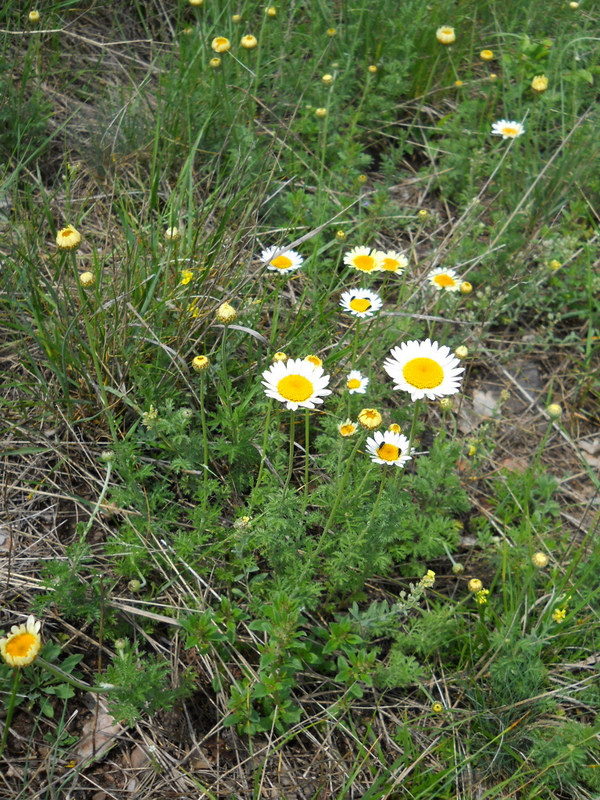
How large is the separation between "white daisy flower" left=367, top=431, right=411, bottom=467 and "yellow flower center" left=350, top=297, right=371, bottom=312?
55 centimetres

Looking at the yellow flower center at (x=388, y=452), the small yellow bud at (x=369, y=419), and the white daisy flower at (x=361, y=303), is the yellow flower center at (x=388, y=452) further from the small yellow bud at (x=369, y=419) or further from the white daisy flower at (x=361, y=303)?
the white daisy flower at (x=361, y=303)

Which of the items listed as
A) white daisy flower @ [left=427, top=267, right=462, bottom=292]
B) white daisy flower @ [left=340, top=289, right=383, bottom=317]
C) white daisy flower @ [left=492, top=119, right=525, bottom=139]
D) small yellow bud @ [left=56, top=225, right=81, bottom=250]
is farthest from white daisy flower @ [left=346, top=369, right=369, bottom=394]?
white daisy flower @ [left=492, top=119, right=525, bottom=139]

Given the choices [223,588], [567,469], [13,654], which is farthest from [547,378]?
[13,654]

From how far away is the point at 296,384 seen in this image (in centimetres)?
184

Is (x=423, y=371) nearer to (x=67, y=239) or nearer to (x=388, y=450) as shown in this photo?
(x=388, y=450)

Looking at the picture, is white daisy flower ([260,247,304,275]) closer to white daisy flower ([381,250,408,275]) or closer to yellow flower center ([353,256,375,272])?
yellow flower center ([353,256,375,272])

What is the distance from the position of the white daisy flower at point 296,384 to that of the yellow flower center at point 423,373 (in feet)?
0.87

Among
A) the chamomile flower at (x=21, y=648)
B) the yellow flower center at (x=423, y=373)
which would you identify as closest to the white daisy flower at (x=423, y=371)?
the yellow flower center at (x=423, y=373)

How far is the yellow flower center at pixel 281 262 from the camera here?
8.26ft

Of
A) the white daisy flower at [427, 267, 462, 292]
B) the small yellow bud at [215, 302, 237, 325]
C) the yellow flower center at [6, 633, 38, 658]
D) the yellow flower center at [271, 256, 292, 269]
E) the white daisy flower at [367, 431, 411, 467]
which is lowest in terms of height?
the yellow flower center at [6, 633, 38, 658]

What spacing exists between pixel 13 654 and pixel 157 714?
0.61m

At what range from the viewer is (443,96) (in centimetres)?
418

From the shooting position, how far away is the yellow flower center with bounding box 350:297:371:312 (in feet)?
7.92

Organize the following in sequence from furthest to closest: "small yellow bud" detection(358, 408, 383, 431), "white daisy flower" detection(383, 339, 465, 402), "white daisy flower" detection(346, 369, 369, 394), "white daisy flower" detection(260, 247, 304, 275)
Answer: "white daisy flower" detection(260, 247, 304, 275)
"white daisy flower" detection(346, 369, 369, 394)
"white daisy flower" detection(383, 339, 465, 402)
"small yellow bud" detection(358, 408, 383, 431)
